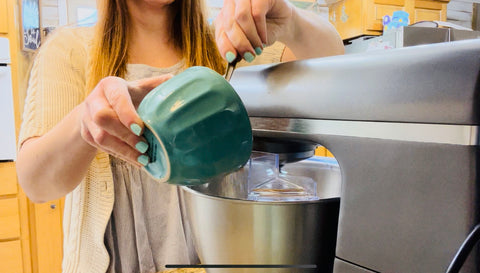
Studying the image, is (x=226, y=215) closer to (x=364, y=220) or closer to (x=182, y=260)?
(x=364, y=220)

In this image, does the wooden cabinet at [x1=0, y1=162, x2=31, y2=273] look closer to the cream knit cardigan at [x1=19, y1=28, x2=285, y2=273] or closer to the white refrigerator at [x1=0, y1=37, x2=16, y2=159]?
the white refrigerator at [x1=0, y1=37, x2=16, y2=159]

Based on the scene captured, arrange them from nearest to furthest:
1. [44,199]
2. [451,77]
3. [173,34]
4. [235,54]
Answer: [451,77]
[235,54]
[44,199]
[173,34]

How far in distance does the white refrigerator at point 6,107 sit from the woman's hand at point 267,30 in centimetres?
154

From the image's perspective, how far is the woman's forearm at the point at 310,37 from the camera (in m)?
0.52

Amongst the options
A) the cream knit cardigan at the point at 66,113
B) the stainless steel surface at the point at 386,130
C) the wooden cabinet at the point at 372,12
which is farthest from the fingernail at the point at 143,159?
the wooden cabinet at the point at 372,12

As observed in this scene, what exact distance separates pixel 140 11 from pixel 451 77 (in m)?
0.66

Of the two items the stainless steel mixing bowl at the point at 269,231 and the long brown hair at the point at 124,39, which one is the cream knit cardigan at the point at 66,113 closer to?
the long brown hair at the point at 124,39

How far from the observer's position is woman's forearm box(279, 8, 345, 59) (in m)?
0.52

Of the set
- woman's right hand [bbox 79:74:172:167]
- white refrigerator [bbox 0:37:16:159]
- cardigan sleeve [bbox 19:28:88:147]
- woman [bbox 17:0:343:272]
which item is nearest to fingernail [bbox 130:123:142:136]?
woman's right hand [bbox 79:74:172:167]

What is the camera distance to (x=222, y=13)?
397 mm

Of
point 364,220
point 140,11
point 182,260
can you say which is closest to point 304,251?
point 364,220

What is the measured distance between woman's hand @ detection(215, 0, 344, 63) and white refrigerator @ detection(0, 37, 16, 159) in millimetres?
1543

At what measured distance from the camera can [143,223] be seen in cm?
73

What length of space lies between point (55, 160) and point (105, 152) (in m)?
0.08
